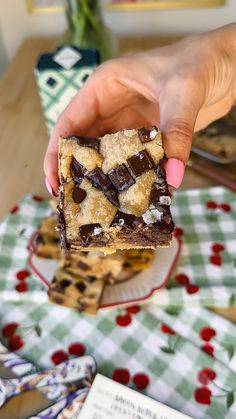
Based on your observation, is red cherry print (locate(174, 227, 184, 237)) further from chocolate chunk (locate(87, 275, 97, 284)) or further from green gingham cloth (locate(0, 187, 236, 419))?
chocolate chunk (locate(87, 275, 97, 284))

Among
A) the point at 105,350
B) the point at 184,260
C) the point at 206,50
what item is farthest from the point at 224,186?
the point at 105,350

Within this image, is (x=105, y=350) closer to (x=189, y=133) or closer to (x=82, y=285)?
(x=82, y=285)

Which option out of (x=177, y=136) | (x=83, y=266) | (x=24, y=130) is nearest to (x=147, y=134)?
(x=177, y=136)

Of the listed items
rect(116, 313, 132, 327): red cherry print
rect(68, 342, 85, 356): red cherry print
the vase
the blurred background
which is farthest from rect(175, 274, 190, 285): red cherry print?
the blurred background

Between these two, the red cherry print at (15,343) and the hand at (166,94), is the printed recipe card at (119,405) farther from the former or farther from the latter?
the hand at (166,94)

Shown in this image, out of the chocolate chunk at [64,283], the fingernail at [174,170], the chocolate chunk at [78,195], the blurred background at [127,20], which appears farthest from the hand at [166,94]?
the blurred background at [127,20]
